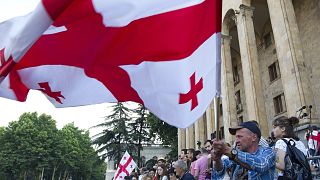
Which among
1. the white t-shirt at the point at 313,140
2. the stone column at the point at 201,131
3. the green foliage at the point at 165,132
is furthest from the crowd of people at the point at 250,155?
the green foliage at the point at 165,132

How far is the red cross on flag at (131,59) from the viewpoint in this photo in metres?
3.31

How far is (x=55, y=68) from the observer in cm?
345

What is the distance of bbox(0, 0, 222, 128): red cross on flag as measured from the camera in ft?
10.9

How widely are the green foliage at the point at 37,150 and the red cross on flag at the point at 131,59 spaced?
144ft

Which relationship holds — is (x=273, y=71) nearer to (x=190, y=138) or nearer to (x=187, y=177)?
(x=190, y=138)

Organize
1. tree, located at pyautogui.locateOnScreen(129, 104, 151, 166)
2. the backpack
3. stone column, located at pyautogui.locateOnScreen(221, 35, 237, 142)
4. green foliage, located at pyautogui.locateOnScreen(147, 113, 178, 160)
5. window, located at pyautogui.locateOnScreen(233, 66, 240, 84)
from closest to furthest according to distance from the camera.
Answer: the backpack
stone column, located at pyautogui.locateOnScreen(221, 35, 237, 142)
window, located at pyautogui.locateOnScreen(233, 66, 240, 84)
green foliage, located at pyautogui.locateOnScreen(147, 113, 178, 160)
tree, located at pyautogui.locateOnScreen(129, 104, 151, 166)

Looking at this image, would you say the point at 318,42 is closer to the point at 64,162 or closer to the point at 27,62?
the point at 27,62

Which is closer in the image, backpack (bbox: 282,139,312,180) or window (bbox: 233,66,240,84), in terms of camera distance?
backpack (bbox: 282,139,312,180)

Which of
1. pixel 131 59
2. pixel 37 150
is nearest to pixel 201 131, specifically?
pixel 131 59

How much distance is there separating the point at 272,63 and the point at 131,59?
20105mm

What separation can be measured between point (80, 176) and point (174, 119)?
67644mm

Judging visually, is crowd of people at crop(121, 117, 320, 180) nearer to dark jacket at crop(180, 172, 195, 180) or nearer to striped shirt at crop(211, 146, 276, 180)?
striped shirt at crop(211, 146, 276, 180)

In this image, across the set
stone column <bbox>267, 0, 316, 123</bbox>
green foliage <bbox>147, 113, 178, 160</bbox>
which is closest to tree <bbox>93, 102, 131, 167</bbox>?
green foliage <bbox>147, 113, 178, 160</bbox>

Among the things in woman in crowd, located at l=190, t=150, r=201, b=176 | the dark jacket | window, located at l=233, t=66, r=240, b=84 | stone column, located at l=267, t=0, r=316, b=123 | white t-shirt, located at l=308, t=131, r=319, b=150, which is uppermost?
window, located at l=233, t=66, r=240, b=84
